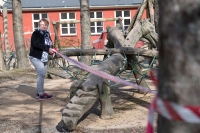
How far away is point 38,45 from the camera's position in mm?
6523

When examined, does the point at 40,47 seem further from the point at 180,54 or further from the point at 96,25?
the point at 96,25

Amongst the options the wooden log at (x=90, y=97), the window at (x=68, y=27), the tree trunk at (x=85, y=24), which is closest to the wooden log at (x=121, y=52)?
the wooden log at (x=90, y=97)

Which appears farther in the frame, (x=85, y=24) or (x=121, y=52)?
(x=85, y=24)

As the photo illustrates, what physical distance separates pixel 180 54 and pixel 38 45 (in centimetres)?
512

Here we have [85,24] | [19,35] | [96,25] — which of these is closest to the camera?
[85,24]

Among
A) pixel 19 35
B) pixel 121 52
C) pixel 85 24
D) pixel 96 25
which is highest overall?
pixel 96 25

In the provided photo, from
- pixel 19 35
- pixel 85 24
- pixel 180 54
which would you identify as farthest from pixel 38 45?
pixel 19 35

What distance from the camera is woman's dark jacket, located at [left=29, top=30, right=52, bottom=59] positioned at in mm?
6527

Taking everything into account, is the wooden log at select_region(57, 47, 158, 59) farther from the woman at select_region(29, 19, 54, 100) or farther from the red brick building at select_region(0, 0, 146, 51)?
the red brick building at select_region(0, 0, 146, 51)

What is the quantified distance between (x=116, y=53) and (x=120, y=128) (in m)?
1.96

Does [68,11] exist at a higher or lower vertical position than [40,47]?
higher

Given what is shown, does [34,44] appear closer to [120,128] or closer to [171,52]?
[120,128]

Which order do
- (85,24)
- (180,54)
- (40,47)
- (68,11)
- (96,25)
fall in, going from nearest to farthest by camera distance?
(180,54), (40,47), (85,24), (68,11), (96,25)

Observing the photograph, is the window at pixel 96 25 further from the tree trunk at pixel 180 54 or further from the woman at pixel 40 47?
the tree trunk at pixel 180 54
